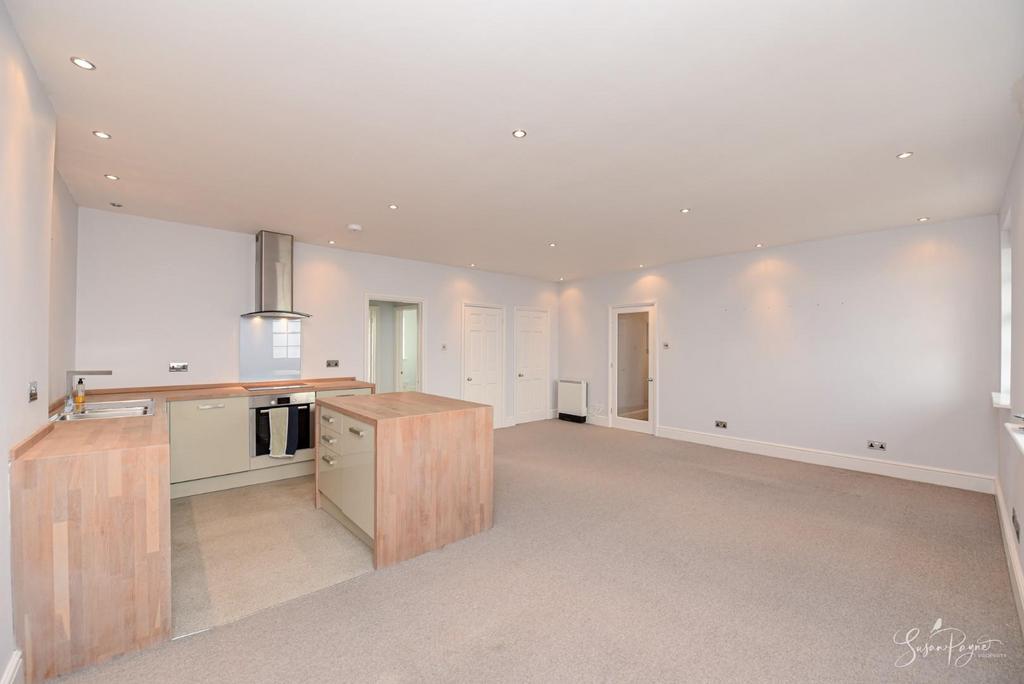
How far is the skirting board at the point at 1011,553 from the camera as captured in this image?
2.18m

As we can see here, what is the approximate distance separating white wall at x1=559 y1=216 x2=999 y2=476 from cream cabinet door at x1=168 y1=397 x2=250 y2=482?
5.22 m

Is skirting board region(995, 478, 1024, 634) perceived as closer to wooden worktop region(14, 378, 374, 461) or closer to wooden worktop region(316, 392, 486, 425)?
wooden worktop region(316, 392, 486, 425)

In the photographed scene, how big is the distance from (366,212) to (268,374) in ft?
7.32

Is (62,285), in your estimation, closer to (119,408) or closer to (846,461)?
(119,408)

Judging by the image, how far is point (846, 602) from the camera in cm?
230

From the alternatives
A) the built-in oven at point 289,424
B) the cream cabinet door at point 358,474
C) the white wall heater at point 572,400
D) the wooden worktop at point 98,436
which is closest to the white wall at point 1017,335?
the cream cabinet door at point 358,474

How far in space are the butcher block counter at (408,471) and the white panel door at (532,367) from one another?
13.7 ft

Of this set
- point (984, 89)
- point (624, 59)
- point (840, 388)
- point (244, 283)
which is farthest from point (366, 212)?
point (840, 388)

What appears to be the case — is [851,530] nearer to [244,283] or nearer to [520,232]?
[520,232]
